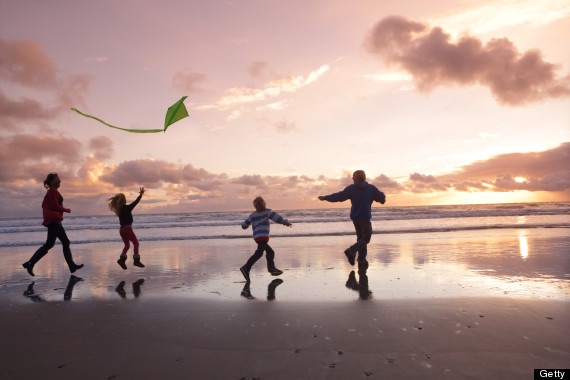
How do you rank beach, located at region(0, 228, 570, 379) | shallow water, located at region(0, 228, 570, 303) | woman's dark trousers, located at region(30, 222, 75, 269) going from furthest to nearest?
woman's dark trousers, located at region(30, 222, 75, 269) → shallow water, located at region(0, 228, 570, 303) → beach, located at region(0, 228, 570, 379)

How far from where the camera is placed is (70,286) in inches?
261

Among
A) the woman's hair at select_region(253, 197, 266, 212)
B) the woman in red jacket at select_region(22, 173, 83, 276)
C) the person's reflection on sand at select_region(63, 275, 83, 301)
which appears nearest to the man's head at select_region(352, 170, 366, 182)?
the woman's hair at select_region(253, 197, 266, 212)

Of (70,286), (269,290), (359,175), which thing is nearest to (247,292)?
(269,290)

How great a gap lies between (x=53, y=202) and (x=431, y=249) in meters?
9.98

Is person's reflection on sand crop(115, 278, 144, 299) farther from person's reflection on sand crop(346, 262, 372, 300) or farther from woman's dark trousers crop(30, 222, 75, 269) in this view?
person's reflection on sand crop(346, 262, 372, 300)

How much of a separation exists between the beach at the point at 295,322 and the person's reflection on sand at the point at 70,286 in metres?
0.05

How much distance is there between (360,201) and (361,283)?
96.6 inches

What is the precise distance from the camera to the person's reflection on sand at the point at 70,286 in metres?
5.76

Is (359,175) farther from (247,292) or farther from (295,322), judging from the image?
(295,322)

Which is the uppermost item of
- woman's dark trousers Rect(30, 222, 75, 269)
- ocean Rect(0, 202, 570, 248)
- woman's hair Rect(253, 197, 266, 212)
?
woman's hair Rect(253, 197, 266, 212)

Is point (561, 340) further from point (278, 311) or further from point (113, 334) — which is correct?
point (113, 334)

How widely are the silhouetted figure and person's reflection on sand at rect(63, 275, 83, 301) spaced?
5441 mm

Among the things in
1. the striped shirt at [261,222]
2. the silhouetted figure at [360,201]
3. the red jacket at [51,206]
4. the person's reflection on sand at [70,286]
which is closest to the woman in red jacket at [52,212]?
the red jacket at [51,206]

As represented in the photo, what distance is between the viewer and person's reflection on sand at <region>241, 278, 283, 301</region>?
5359mm
